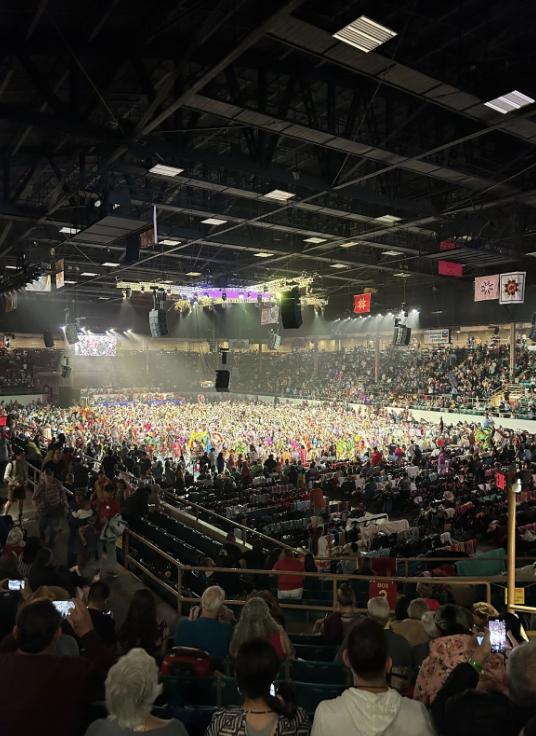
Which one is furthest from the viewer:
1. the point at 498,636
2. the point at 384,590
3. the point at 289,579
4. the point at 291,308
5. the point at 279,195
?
the point at 291,308

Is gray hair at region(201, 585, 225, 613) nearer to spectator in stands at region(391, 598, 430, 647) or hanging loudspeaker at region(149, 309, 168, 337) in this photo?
spectator in stands at region(391, 598, 430, 647)

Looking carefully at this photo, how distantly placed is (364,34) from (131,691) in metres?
6.61

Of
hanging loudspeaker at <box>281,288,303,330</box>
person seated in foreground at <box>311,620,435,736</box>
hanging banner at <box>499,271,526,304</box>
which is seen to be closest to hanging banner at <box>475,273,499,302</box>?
hanging banner at <box>499,271,526,304</box>

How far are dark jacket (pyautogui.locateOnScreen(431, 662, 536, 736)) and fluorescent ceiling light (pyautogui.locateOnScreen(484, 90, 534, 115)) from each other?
7.72 m

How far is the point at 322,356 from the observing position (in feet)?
145

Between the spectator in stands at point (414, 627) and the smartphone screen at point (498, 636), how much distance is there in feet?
2.46

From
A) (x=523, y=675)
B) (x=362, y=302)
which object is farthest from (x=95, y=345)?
(x=523, y=675)

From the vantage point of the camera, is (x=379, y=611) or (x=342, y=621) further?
(x=342, y=621)

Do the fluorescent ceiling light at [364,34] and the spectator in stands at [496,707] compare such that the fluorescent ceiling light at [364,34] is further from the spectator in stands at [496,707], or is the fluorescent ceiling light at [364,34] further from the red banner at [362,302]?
the red banner at [362,302]

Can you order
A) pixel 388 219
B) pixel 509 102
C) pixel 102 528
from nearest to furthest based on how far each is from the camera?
pixel 509 102 → pixel 102 528 → pixel 388 219

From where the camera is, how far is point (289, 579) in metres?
6.74

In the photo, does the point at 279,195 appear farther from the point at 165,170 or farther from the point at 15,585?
the point at 15,585

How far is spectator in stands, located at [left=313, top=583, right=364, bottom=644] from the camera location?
4566 millimetres

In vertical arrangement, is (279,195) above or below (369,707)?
above
